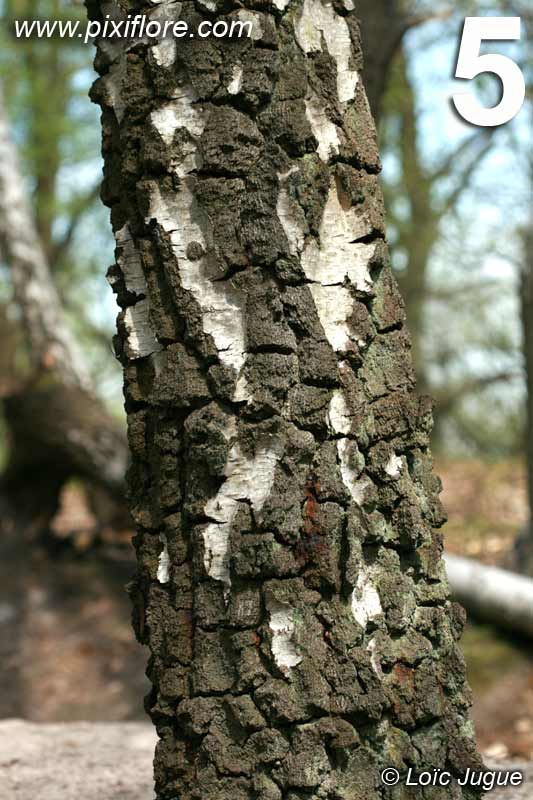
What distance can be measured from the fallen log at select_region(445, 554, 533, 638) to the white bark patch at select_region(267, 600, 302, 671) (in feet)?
13.0

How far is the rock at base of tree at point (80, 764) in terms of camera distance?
2.80 meters

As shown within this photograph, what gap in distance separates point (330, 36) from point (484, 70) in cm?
76

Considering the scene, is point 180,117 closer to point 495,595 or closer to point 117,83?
point 117,83

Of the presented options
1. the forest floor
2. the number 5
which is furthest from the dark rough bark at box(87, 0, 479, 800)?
the forest floor

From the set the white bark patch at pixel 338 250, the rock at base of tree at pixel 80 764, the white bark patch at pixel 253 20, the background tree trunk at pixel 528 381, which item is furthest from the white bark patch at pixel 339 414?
the background tree trunk at pixel 528 381

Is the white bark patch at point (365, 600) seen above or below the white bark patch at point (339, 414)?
below

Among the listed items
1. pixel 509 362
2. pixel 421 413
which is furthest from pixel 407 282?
pixel 421 413

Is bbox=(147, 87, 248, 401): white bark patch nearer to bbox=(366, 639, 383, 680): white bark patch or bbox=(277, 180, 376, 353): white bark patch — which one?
bbox=(277, 180, 376, 353): white bark patch

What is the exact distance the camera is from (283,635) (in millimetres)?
1886

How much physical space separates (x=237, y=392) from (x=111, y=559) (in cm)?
578

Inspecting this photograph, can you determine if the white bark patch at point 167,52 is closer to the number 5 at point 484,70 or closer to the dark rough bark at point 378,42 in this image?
the number 5 at point 484,70

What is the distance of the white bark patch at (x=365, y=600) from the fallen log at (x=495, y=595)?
3.82 metres

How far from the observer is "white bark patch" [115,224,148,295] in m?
2.06

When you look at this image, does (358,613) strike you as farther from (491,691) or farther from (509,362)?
(509,362)
